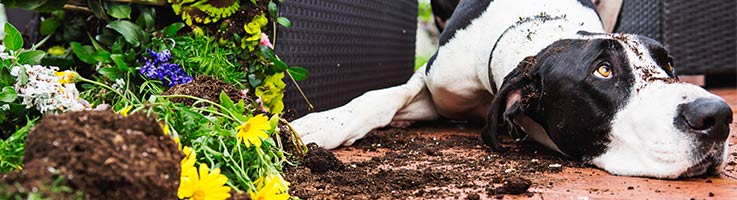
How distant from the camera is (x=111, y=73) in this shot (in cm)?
176

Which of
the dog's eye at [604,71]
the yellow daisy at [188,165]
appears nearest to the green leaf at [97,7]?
the yellow daisy at [188,165]

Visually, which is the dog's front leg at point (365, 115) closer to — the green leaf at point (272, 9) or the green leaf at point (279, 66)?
the green leaf at point (279, 66)

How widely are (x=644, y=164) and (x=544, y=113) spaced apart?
291 mm

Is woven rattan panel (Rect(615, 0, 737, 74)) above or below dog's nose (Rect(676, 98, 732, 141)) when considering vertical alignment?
below

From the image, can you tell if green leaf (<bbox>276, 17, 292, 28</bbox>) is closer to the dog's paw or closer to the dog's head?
the dog's paw

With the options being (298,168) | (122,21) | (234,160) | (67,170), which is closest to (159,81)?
(122,21)

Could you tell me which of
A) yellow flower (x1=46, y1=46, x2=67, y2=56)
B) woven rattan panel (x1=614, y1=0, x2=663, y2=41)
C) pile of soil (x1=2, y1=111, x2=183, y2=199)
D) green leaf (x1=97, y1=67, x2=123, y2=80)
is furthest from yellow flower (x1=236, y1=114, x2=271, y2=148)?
woven rattan panel (x1=614, y1=0, x2=663, y2=41)

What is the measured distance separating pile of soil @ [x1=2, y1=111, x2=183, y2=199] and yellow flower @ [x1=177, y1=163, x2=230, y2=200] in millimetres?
91

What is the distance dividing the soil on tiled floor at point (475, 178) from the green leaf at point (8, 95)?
0.53 m

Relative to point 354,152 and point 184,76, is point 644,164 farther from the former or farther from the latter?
point 184,76

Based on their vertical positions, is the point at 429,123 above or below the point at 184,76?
below

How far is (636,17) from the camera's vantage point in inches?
161

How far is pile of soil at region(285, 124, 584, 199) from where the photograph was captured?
136 centimetres

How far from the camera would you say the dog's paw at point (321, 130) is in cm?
194
